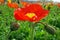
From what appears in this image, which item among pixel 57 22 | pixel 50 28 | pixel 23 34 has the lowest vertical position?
pixel 57 22

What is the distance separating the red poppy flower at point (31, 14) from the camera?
1156 millimetres

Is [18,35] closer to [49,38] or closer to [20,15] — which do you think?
[49,38]

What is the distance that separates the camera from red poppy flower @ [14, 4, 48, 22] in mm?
1156

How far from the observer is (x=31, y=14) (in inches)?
49.2

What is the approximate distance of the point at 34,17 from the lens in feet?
3.89

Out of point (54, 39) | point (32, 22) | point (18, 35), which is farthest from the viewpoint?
point (18, 35)

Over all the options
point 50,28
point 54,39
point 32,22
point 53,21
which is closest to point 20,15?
point 32,22

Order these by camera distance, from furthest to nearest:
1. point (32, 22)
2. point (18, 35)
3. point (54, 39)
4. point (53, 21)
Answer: point (53, 21) < point (18, 35) < point (54, 39) < point (32, 22)

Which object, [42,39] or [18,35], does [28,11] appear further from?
[18,35]

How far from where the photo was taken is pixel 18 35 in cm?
246

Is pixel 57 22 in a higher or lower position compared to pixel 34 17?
lower

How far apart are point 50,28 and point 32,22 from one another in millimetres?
118

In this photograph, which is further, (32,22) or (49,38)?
(49,38)

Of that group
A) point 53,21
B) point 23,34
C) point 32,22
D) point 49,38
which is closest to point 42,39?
point 49,38
